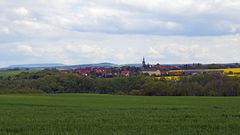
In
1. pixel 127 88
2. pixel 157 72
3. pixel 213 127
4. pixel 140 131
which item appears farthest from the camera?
pixel 157 72

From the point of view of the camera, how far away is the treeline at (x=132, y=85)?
9056 centimetres

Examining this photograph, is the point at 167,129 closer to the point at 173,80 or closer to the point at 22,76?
the point at 173,80

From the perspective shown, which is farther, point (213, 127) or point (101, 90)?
point (101, 90)

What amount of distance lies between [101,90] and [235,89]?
35.6m

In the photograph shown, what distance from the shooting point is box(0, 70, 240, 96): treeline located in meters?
90.6

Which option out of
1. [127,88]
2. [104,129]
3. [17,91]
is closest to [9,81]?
[17,91]

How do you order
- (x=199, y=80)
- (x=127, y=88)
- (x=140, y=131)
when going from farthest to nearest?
(x=127, y=88), (x=199, y=80), (x=140, y=131)

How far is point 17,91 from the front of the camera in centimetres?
9800

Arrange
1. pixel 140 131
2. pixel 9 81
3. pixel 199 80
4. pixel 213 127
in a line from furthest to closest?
pixel 9 81 → pixel 199 80 → pixel 213 127 → pixel 140 131

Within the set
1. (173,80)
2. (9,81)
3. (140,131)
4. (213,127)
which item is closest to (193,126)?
(213,127)

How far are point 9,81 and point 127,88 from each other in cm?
3260

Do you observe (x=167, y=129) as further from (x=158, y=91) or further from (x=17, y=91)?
(x=17, y=91)

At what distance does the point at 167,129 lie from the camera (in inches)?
675

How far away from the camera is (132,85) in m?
108
